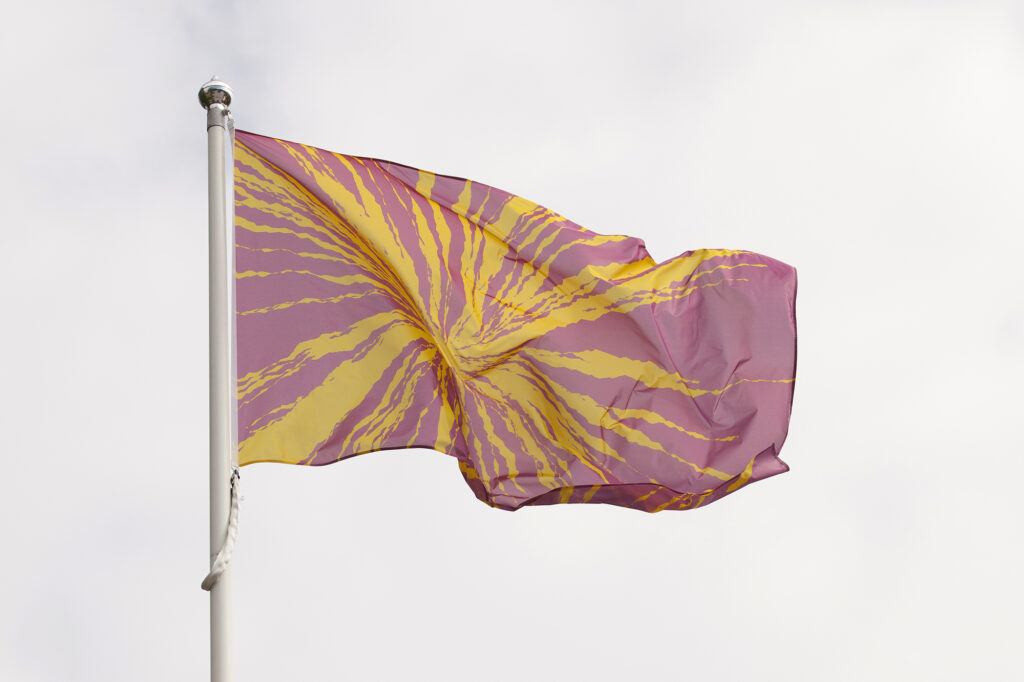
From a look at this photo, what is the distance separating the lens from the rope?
24.1ft

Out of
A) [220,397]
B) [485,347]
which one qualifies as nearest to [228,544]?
[220,397]

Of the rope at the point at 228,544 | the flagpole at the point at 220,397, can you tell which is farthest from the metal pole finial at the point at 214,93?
the rope at the point at 228,544

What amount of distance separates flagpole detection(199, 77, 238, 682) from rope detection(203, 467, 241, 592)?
0.10 ft

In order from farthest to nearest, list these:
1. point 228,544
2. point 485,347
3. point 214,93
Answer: point 485,347, point 214,93, point 228,544

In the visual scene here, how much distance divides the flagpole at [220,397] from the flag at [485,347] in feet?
3.70

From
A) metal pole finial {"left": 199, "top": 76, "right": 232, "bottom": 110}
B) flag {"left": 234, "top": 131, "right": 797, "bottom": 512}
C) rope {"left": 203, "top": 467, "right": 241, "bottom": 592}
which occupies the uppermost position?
metal pole finial {"left": 199, "top": 76, "right": 232, "bottom": 110}

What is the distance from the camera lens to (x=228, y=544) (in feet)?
24.6

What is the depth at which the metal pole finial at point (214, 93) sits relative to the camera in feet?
29.3

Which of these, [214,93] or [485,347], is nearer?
[214,93]

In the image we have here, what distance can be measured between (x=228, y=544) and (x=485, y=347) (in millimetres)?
3348

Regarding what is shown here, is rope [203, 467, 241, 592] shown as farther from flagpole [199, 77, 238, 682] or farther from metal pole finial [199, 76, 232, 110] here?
metal pole finial [199, 76, 232, 110]

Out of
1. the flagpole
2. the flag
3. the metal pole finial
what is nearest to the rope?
the flagpole

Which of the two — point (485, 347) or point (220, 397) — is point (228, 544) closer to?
point (220, 397)

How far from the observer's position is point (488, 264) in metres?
10.6
